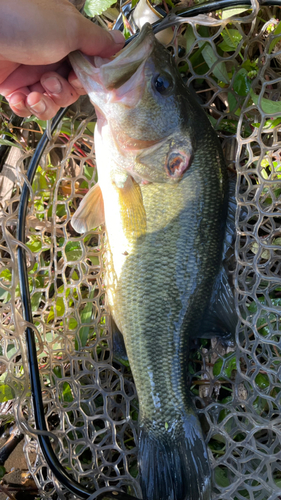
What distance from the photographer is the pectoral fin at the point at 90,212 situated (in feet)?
6.42

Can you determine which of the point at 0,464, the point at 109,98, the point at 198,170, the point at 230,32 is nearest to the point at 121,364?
the point at 0,464

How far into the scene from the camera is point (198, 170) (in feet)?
5.63

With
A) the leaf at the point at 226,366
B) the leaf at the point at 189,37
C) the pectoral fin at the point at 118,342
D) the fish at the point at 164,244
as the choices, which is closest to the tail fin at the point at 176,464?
the fish at the point at 164,244

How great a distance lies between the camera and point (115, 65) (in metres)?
1.55

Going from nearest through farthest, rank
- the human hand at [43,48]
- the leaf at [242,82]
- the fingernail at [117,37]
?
the human hand at [43,48] < the fingernail at [117,37] < the leaf at [242,82]

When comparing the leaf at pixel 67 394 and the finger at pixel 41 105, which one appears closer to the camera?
the finger at pixel 41 105

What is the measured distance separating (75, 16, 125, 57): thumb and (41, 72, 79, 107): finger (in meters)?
0.20

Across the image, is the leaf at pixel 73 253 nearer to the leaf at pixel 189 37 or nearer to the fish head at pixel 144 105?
the fish head at pixel 144 105

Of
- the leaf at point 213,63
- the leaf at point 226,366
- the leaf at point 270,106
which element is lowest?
the leaf at point 226,366

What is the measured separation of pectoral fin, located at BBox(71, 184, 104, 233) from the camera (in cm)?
196

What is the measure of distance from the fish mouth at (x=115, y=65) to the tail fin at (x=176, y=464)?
1.66 m

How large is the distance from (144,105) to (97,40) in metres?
0.35

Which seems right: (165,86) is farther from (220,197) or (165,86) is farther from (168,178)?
(220,197)

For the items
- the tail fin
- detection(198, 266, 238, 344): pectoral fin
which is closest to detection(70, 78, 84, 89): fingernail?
detection(198, 266, 238, 344): pectoral fin
